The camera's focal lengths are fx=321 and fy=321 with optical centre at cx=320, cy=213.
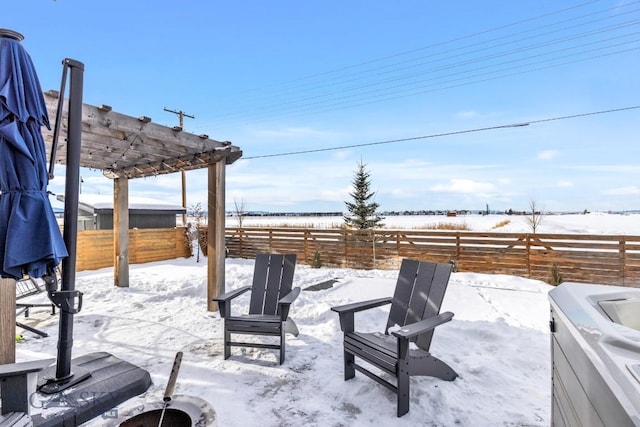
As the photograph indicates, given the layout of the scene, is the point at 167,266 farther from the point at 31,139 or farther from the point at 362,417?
the point at 362,417

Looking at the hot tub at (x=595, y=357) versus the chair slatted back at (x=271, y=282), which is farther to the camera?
the chair slatted back at (x=271, y=282)

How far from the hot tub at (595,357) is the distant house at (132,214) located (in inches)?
450

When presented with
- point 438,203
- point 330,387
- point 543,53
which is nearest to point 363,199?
point 543,53

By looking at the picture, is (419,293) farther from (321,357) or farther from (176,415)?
(176,415)

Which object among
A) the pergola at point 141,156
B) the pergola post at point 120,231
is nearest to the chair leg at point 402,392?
the pergola at point 141,156

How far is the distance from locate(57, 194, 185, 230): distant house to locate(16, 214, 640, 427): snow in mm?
5607

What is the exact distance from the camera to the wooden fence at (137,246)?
855cm

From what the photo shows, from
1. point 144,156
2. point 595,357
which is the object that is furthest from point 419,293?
point 144,156

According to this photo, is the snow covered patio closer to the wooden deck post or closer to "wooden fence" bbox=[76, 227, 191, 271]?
the wooden deck post

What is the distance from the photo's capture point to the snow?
222cm

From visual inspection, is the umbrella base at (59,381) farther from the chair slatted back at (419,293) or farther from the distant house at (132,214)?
the distant house at (132,214)

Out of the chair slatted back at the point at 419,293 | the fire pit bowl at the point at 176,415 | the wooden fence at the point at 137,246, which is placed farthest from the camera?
the wooden fence at the point at 137,246

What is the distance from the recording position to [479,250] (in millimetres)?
7508

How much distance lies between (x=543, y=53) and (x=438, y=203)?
22.3m
